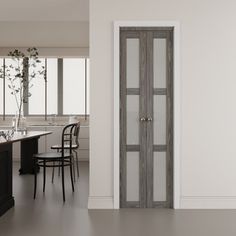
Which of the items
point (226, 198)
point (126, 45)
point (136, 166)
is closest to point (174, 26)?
point (126, 45)

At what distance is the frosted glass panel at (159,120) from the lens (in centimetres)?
402

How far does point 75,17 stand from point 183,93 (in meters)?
3.24

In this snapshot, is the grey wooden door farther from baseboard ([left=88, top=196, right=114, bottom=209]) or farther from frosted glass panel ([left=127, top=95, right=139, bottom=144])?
baseboard ([left=88, top=196, right=114, bottom=209])

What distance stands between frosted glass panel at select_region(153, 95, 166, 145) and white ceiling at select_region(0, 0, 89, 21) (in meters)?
2.25

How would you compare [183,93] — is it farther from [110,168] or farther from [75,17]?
[75,17]

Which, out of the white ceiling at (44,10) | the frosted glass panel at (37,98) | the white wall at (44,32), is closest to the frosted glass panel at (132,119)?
the white ceiling at (44,10)

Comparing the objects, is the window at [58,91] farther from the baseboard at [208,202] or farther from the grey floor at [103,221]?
the baseboard at [208,202]

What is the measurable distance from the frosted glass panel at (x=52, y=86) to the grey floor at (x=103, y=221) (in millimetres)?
3830

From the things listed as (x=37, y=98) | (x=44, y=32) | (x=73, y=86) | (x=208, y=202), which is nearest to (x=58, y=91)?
(x=73, y=86)

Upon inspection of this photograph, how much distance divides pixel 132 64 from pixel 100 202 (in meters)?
1.54

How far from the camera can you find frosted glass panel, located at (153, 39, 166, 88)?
399 cm

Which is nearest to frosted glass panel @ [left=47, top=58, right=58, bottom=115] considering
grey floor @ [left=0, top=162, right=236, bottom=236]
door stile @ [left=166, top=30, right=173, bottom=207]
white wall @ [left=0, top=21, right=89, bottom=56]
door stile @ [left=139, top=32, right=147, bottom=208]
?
white wall @ [left=0, top=21, right=89, bottom=56]

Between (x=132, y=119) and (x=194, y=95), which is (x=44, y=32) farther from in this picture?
(x=194, y=95)

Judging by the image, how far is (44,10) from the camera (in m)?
5.98
